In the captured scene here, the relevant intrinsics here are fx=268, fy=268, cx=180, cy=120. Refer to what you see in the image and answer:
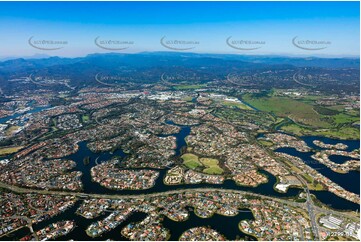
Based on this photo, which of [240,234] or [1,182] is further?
[1,182]

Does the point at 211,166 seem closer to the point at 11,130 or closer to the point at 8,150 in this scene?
the point at 8,150

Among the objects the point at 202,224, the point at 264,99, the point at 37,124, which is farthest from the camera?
the point at 264,99

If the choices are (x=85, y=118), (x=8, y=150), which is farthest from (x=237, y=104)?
(x=8, y=150)

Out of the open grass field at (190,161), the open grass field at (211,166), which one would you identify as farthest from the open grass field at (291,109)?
the open grass field at (190,161)

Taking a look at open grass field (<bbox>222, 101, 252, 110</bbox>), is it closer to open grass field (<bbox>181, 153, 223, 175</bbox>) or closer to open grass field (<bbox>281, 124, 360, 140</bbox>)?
open grass field (<bbox>281, 124, 360, 140</bbox>)

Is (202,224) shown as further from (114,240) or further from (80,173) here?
(80,173)

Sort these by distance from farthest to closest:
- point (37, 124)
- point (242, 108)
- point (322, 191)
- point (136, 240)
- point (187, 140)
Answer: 1. point (242, 108)
2. point (37, 124)
3. point (187, 140)
4. point (322, 191)
5. point (136, 240)

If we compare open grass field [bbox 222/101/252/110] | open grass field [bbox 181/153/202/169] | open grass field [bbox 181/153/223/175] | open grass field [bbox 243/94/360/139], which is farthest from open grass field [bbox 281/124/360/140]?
open grass field [bbox 181/153/202/169]

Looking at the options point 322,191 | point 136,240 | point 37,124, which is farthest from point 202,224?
point 37,124
